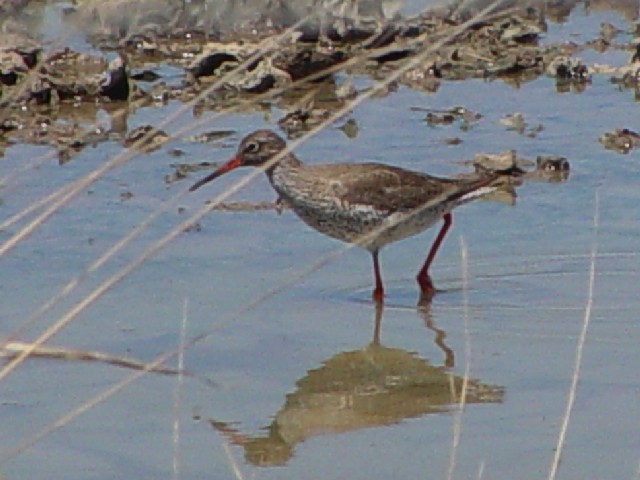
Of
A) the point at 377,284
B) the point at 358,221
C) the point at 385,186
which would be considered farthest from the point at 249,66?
the point at 377,284

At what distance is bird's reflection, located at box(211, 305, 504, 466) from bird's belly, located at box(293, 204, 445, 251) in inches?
49.4

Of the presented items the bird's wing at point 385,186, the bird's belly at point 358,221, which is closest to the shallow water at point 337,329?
the bird's belly at point 358,221

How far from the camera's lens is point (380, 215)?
9492 mm

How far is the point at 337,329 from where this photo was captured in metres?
8.15

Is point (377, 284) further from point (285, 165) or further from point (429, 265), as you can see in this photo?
point (285, 165)

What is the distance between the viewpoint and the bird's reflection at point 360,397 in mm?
6695

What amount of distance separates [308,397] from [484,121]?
4.73 m

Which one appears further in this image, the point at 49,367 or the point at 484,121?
the point at 484,121

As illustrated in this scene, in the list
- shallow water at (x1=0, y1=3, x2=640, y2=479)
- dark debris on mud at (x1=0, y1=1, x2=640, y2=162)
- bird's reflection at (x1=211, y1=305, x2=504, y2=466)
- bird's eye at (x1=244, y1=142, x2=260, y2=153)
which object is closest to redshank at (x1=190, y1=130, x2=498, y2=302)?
bird's eye at (x1=244, y1=142, x2=260, y2=153)

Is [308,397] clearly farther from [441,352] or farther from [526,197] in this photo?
[526,197]

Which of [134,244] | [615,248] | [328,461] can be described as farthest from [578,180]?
[328,461]

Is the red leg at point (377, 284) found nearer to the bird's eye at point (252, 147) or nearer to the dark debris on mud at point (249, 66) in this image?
the bird's eye at point (252, 147)

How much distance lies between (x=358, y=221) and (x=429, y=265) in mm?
593

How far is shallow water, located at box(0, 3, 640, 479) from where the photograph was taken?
6.46m
